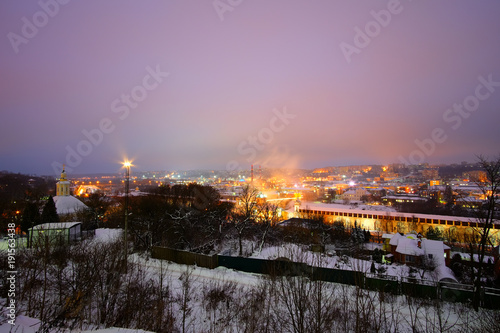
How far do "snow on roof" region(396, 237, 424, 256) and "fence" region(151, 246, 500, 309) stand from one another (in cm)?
687

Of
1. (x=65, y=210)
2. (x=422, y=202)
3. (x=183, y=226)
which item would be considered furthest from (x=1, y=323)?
(x=422, y=202)

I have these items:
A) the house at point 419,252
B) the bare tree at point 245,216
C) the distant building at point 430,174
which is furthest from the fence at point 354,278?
the distant building at point 430,174

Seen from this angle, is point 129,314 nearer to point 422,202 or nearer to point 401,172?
point 422,202

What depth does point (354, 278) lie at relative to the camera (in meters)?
9.60

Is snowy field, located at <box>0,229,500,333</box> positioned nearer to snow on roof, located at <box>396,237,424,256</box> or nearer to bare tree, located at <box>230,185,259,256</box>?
bare tree, located at <box>230,185,259,256</box>

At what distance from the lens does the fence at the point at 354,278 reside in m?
10.8

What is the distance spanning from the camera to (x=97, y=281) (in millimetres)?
8023

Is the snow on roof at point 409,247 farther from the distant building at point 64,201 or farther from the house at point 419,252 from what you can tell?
the distant building at point 64,201

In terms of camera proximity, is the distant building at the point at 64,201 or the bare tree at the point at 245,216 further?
the distant building at the point at 64,201

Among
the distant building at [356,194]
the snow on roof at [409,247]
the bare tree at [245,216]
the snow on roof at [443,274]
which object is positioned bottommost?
the distant building at [356,194]

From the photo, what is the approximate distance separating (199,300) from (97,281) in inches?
167

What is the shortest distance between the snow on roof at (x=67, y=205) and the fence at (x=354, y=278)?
58.5 feet

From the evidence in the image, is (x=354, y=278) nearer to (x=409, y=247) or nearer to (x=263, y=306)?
(x=263, y=306)

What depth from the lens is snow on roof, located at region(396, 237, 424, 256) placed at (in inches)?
751
